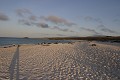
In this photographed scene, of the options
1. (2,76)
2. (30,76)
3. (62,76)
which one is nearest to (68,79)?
(62,76)

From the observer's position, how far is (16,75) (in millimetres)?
8883

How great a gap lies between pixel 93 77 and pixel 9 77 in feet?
14.7

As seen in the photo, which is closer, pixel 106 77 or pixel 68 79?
pixel 68 79

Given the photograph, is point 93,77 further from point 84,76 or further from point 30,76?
point 30,76

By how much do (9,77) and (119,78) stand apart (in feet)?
19.2

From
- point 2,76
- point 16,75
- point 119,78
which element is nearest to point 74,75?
point 119,78

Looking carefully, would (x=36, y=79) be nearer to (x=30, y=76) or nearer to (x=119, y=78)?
(x=30, y=76)

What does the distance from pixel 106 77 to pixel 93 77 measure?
Answer: 0.73 meters

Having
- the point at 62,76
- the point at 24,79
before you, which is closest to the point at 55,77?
the point at 62,76

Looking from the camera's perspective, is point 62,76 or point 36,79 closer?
point 36,79

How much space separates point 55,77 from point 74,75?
3.80 feet

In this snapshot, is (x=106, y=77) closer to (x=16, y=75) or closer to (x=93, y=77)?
(x=93, y=77)

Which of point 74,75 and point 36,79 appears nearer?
A: point 36,79

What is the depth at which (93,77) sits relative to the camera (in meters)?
8.78
